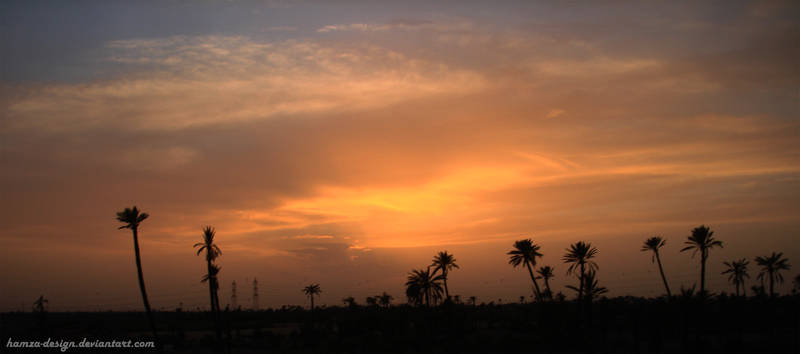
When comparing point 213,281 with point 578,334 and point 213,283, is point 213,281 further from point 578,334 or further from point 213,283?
point 578,334

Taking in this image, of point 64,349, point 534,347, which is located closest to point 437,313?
point 534,347

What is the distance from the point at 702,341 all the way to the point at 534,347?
1291cm

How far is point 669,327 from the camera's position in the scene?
51219mm

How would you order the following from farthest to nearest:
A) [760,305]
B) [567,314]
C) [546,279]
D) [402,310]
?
[546,279] < [402,310] < [760,305] < [567,314]

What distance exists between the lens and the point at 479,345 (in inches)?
1828

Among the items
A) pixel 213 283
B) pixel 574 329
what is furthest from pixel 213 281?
pixel 574 329

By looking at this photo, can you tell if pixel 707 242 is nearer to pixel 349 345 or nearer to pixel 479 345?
pixel 479 345

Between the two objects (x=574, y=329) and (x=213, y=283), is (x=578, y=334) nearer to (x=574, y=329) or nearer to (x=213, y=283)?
(x=574, y=329)

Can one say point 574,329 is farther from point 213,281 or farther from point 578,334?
point 213,281

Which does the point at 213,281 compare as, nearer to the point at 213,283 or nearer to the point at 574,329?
the point at 213,283

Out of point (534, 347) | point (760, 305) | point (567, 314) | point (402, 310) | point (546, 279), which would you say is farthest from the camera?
point (546, 279)

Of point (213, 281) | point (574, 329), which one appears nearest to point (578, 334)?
point (574, 329)

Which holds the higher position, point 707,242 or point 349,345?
point 707,242

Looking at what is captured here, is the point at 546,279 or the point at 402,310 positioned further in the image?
Answer: the point at 546,279
